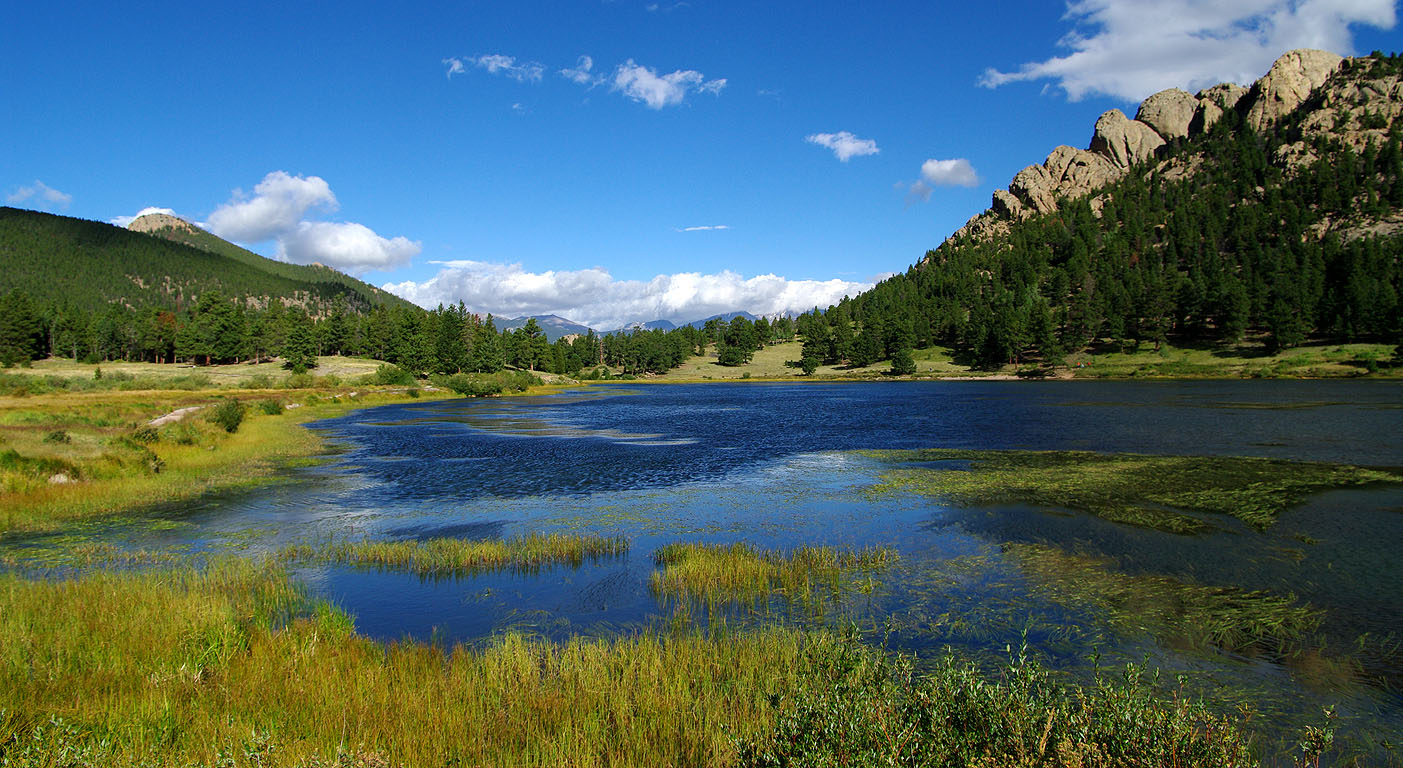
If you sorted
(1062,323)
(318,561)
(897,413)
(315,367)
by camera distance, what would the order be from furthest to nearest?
(1062,323) → (315,367) → (897,413) → (318,561)

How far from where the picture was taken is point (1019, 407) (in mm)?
78938

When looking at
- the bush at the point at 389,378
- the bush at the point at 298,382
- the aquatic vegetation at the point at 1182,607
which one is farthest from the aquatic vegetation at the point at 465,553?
the bush at the point at 389,378

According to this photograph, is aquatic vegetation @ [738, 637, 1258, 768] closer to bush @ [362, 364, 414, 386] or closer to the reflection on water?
the reflection on water

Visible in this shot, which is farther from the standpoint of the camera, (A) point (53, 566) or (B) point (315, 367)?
(B) point (315, 367)

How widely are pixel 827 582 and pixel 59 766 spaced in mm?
14736

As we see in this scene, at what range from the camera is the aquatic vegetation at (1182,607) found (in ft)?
44.6

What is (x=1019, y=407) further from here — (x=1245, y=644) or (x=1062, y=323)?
(x=1062, y=323)

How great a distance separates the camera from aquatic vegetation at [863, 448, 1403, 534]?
81.8 ft

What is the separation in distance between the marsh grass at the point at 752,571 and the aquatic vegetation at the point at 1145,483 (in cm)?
1084

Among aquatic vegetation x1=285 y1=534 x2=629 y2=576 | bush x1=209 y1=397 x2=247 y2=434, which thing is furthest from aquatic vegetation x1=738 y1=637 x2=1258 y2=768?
bush x1=209 y1=397 x2=247 y2=434

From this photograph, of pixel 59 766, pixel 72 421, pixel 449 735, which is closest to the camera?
pixel 59 766

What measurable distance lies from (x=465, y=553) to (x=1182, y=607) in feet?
61.4

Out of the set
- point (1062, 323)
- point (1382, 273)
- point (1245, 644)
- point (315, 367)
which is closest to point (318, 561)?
point (1245, 644)

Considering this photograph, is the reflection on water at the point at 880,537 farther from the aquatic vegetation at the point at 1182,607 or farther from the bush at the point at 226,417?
the bush at the point at 226,417
